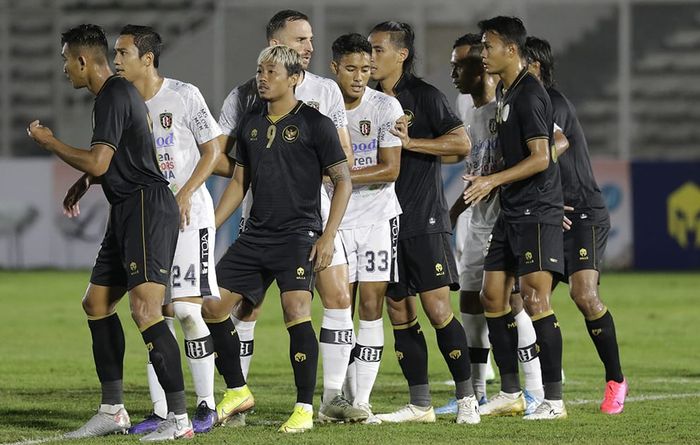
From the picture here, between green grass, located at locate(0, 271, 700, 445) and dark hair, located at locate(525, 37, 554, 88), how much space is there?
1.95 m

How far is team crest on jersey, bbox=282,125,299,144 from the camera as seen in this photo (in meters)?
7.24

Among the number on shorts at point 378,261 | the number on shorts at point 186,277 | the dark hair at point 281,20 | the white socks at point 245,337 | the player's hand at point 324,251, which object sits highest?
the dark hair at point 281,20

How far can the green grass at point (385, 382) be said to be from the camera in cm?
708

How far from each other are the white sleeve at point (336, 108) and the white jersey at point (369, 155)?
0.61 feet

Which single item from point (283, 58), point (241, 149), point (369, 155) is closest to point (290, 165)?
point (241, 149)

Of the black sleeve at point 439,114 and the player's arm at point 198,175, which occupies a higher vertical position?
the black sleeve at point 439,114

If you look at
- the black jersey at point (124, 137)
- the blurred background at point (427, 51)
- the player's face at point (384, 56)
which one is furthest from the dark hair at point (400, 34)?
the blurred background at point (427, 51)

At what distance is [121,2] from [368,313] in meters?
20.1

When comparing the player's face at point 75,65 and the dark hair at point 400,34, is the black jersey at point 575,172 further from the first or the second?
the player's face at point 75,65

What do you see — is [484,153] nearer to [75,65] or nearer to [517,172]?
[517,172]

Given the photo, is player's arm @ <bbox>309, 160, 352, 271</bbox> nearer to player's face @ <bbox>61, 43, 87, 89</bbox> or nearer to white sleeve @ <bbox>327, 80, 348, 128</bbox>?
white sleeve @ <bbox>327, 80, 348, 128</bbox>

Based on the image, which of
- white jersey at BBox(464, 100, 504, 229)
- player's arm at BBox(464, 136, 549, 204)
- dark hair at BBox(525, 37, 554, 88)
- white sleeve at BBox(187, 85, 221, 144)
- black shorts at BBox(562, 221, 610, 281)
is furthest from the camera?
dark hair at BBox(525, 37, 554, 88)

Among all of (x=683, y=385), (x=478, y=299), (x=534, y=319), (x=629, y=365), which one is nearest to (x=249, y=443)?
(x=534, y=319)

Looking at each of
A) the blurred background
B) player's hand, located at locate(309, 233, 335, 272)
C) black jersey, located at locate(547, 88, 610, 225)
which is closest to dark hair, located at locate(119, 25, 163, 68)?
player's hand, located at locate(309, 233, 335, 272)
